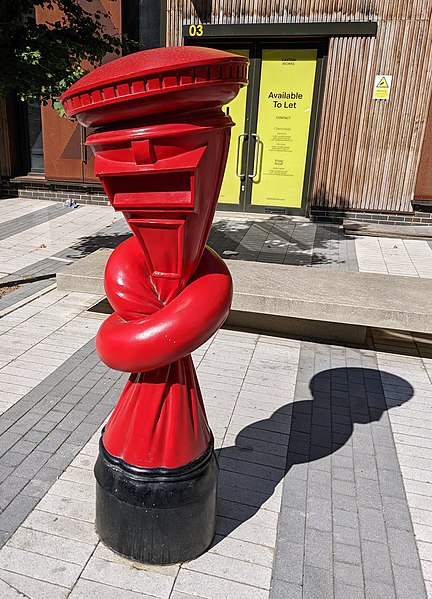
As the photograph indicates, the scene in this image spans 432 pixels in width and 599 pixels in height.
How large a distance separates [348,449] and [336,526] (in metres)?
0.76

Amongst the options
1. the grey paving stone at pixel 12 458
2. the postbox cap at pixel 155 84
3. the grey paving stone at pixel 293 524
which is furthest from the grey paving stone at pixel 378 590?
the postbox cap at pixel 155 84

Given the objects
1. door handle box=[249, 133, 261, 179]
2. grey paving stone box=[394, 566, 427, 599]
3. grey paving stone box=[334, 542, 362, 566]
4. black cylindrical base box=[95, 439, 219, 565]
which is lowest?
grey paving stone box=[394, 566, 427, 599]

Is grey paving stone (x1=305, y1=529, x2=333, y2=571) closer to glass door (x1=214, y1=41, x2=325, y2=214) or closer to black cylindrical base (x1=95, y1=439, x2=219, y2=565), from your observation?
black cylindrical base (x1=95, y1=439, x2=219, y2=565)

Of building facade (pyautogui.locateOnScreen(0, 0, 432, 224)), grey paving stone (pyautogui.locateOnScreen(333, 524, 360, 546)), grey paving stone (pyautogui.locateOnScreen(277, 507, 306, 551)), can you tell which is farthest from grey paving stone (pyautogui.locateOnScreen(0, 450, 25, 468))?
building facade (pyautogui.locateOnScreen(0, 0, 432, 224))

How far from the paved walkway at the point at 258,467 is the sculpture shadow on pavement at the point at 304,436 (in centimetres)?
1

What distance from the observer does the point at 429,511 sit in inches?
120

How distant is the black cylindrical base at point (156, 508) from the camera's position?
7.81 ft

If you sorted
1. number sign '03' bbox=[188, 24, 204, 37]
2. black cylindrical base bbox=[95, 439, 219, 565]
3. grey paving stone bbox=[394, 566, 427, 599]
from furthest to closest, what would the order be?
number sign '03' bbox=[188, 24, 204, 37]
grey paving stone bbox=[394, 566, 427, 599]
black cylindrical base bbox=[95, 439, 219, 565]

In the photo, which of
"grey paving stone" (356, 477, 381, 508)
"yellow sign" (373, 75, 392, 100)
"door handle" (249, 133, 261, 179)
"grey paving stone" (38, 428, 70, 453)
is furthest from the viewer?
"door handle" (249, 133, 261, 179)

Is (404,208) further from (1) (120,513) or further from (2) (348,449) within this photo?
(1) (120,513)

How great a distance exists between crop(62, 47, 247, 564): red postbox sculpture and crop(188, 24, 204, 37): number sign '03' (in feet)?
29.5

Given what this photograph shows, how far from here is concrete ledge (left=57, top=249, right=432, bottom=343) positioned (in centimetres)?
451

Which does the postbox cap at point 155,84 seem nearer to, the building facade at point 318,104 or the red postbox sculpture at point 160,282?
the red postbox sculpture at point 160,282

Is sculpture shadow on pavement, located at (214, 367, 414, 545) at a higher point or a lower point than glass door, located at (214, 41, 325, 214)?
lower
